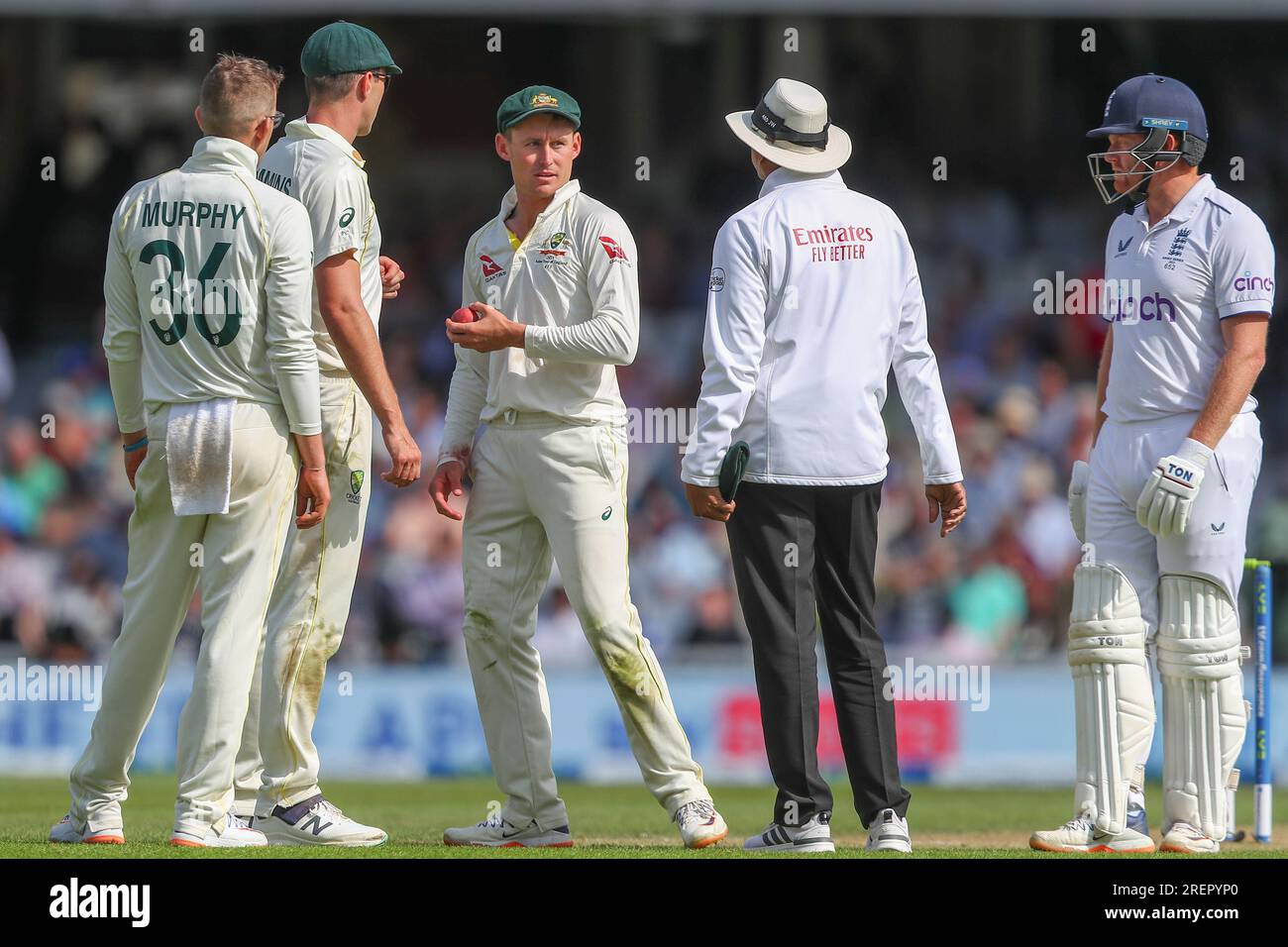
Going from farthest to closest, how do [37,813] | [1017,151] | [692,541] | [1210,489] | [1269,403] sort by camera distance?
[1017,151] → [1269,403] → [692,541] → [37,813] → [1210,489]

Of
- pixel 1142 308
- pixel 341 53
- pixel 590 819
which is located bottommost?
pixel 590 819

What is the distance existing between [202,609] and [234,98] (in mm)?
1619

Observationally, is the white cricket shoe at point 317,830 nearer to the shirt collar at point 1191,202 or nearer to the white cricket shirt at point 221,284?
the white cricket shirt at point 221,284

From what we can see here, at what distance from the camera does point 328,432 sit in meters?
6.32

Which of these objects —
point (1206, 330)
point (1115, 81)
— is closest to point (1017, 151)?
point (1115, 81)

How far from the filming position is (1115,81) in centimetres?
1928

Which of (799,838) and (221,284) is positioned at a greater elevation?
(221,284)

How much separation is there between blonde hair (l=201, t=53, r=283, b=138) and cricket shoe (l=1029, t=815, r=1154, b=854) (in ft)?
11.2

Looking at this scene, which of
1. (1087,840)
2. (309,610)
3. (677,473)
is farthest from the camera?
(677,473)

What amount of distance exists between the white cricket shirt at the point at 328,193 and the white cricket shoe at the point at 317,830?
150 centimetres

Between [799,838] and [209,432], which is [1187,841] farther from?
[209,432]

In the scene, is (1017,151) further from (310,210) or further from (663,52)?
(310,210)

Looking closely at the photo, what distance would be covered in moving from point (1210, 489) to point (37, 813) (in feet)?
16.4

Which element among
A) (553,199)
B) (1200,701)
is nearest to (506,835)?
(553,199)
